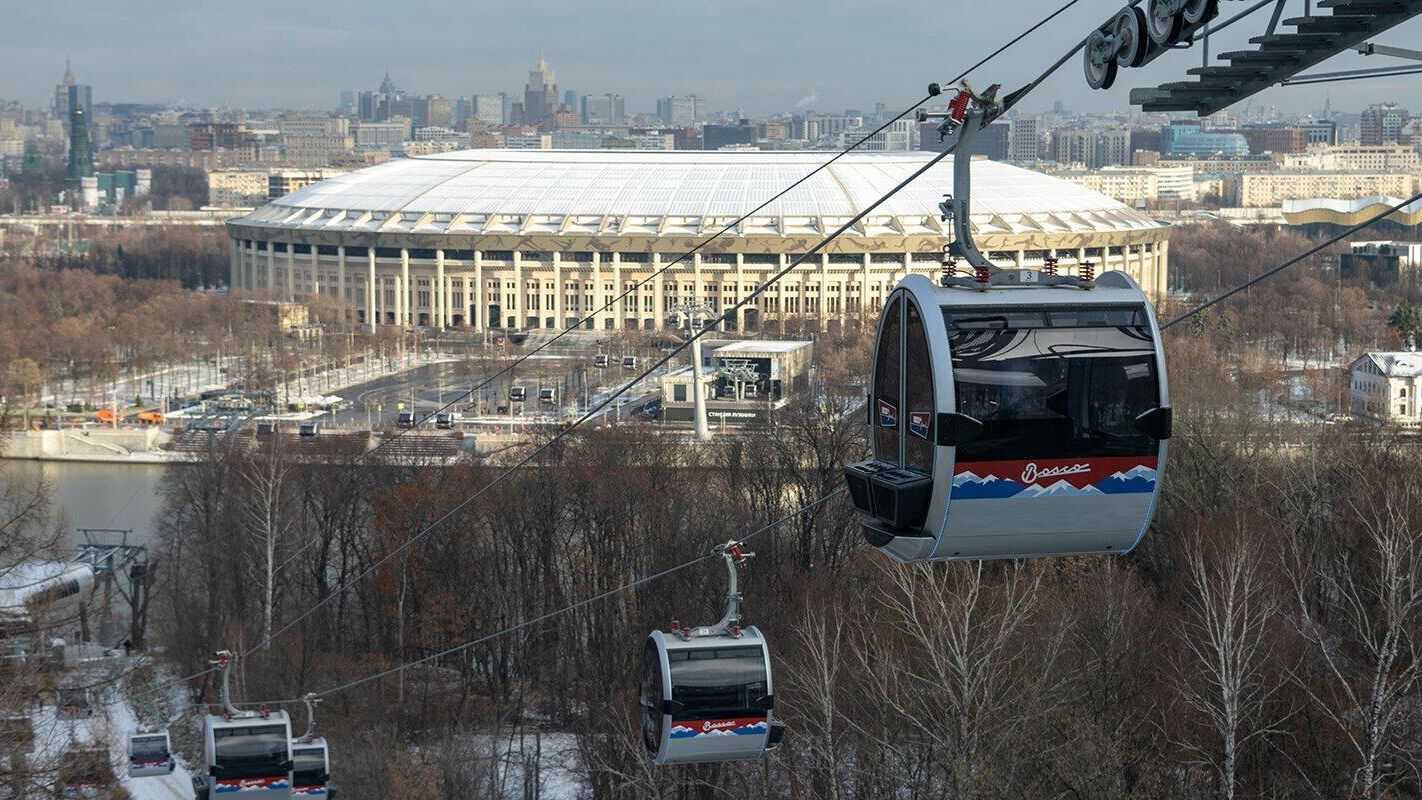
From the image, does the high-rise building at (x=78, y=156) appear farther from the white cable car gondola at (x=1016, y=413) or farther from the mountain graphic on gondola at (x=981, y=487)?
the mountain graphic on gondola at (x=981, y=487)

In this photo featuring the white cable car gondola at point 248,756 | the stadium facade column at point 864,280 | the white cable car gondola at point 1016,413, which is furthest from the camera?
the stadium facade column at point 864,280

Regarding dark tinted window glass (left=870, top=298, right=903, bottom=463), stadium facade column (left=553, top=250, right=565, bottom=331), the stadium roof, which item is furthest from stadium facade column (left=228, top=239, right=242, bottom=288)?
dark tinted window glass (left=870, top=298, right=903, bottom=463)

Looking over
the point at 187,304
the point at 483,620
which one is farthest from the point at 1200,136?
the point at 483,620

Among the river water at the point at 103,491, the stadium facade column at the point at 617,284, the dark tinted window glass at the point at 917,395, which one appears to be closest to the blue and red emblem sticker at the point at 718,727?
the dark tinted window glass at the point at 917,395

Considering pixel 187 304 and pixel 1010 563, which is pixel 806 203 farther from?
pixel 1010 563

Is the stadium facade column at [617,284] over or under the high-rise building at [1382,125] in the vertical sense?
under

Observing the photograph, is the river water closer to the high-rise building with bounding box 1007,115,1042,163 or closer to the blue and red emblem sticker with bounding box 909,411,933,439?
the blue and red emblem sticker with bounding box 909,411,933,439

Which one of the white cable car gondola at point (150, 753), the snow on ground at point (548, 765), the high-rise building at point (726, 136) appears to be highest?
the high-rise building at point (726, 136)
